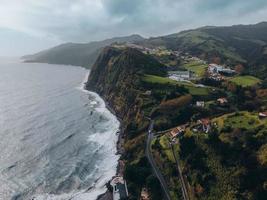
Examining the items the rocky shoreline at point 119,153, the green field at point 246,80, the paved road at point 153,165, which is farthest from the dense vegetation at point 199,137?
the rocky shoreline at point 119,153

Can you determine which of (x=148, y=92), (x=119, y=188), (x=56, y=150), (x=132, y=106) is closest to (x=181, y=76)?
(x=148, y=92)

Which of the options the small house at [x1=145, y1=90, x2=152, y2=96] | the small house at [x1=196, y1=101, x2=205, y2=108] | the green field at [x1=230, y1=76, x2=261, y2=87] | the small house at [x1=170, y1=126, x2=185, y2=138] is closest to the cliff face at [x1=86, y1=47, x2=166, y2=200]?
the small house at [x1=145, y1=90, x2=152, y2=96]

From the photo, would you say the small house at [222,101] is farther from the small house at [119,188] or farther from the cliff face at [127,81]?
the small house at [119,188]

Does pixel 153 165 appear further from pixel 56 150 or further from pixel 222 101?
pixel 222 101

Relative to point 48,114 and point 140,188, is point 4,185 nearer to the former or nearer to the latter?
point 140,188

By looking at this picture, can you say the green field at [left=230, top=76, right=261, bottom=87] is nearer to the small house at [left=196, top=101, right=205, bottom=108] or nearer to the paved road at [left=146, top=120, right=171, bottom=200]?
the small house at [left=196, top=101, right=205, bottom=108]

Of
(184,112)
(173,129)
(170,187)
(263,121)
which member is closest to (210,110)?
(184,112)

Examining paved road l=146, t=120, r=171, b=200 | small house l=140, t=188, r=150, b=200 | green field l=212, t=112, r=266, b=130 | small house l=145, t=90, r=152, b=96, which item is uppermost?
green field l=212, t=112, r=266, b=130
